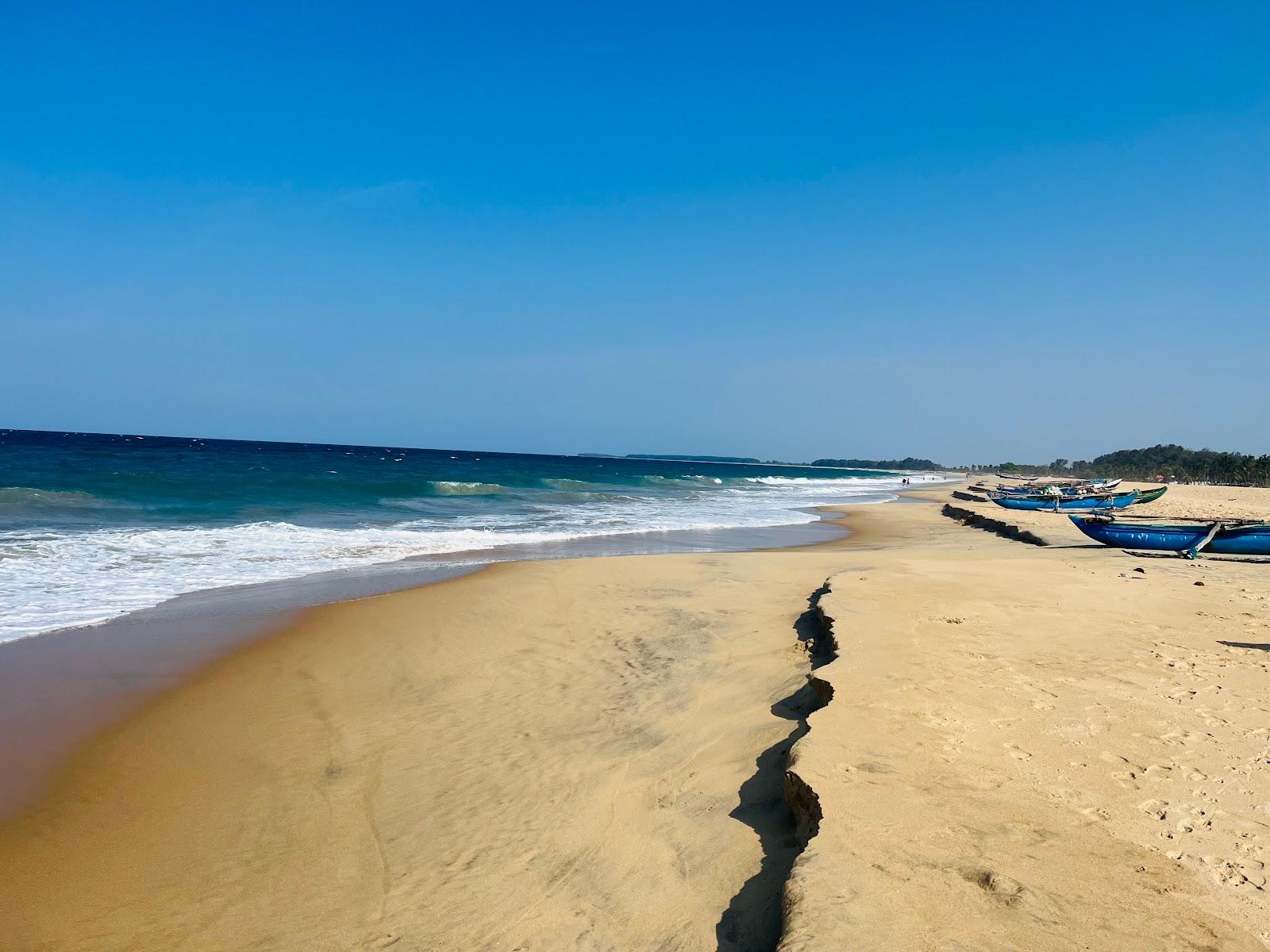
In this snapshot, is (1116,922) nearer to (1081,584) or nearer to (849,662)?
(849,662)

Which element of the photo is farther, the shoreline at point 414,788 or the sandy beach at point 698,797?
the shoreline at point 414,788

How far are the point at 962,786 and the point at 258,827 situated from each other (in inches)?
159

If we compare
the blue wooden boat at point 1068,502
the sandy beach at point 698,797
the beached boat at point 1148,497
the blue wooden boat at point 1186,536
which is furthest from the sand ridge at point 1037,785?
the beached boat at point 1148,497

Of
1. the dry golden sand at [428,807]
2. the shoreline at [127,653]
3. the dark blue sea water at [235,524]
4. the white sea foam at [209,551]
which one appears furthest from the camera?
the dark blue sea water at [235,524]

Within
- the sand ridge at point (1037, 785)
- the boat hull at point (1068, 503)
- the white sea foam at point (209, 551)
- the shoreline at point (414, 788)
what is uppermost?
the boat hull at point (1068, 503)

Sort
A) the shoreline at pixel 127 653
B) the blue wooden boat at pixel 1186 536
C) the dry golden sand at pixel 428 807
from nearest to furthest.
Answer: the dry golden sand at pixel 428 807 < the shoreline at pixel 127 653 < the blue wooden boat at pixel 1186 536

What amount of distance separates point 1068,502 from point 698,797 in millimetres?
30546

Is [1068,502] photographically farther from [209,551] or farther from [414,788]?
[414,788]

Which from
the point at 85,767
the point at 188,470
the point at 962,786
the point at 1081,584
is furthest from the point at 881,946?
the point at 188,470

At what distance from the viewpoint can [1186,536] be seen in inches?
579

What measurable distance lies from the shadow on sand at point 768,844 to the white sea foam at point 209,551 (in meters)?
8.45

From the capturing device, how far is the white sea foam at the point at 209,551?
9.91 m

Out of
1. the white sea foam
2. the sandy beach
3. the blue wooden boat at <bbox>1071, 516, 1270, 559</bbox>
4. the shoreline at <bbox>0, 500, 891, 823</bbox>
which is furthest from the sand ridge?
the white sea foam

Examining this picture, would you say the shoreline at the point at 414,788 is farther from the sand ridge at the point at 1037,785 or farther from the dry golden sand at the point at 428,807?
the sand ridge at the point at 1037,785
